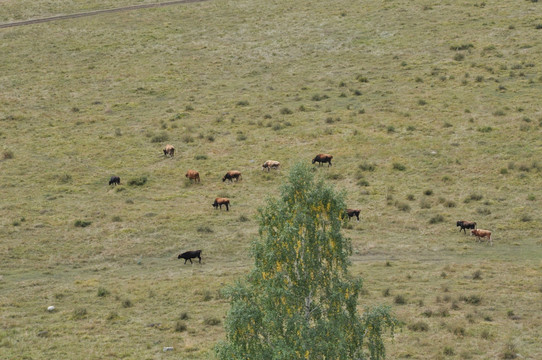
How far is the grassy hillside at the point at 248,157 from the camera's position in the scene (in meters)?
32.5

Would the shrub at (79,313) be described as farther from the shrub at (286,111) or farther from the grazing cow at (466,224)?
the shrub at (286,111)

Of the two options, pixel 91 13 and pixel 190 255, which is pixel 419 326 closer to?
pixel 190 255

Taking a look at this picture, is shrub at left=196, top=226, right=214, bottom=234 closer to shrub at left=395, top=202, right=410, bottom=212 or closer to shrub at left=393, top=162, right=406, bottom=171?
shrub at left=395, top=202, right=410, bottom=212

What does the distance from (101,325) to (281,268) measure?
15.9 m

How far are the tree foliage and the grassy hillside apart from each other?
91.9 inches

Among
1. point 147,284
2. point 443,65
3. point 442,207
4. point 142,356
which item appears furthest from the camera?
point 443,65

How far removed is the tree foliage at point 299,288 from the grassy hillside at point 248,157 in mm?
2333

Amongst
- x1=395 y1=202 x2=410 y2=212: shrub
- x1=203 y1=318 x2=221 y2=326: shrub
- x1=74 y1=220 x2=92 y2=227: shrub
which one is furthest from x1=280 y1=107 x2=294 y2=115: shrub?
x1=203 y1=318 x2=221 y2=326: shrub

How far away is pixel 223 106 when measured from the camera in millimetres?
72312

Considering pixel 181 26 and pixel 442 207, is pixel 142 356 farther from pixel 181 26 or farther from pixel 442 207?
pixel 181 26

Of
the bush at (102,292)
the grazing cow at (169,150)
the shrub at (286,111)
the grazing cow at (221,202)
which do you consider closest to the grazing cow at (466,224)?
the grazing cow at (221,202)

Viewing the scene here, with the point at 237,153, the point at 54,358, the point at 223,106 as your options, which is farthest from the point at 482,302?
the point at 223,106

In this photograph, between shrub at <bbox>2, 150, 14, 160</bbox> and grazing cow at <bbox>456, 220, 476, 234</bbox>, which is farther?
shrub at <bbox>2, 150, 14, 160</bbox>

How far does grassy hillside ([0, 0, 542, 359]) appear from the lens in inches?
1278
